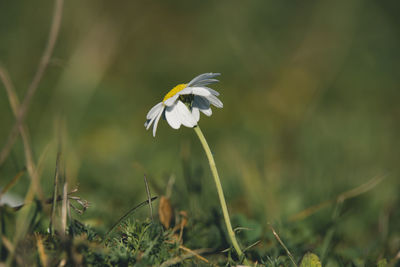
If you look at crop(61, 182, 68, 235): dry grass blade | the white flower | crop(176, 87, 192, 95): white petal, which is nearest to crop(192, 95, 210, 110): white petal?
the white flower

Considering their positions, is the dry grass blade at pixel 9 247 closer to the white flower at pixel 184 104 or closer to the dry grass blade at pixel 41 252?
the dry grass blade at pixel 41 252

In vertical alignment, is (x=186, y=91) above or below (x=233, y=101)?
above

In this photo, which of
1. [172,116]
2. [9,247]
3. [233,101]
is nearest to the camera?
[9,247]

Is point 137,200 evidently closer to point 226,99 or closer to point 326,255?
point 326,255

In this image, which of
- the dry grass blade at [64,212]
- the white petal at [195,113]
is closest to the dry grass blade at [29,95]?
the dry grass blade at [64,212]

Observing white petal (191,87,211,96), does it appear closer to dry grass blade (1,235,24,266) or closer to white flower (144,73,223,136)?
white flower (144,73,223,136)

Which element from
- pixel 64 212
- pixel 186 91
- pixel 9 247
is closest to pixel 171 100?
pixel 186 91

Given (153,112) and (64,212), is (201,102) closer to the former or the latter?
(153,112)
